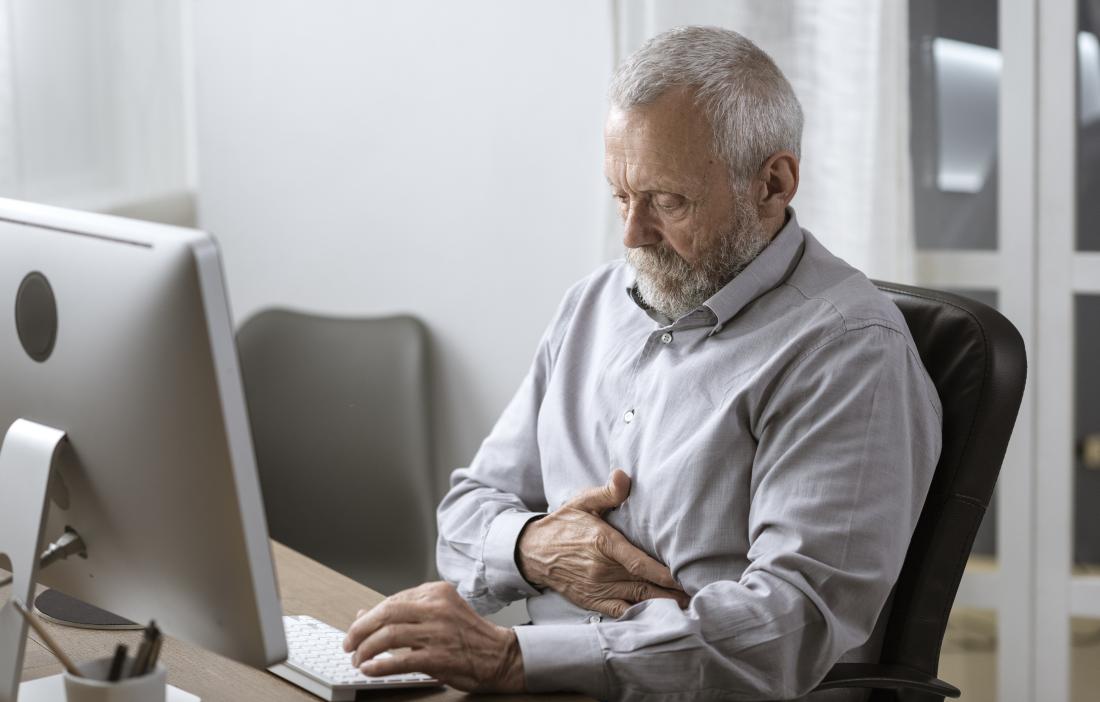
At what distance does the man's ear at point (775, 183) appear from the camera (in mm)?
1607

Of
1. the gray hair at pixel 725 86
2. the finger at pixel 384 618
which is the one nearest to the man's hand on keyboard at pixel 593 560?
the finger at pixel 384 618

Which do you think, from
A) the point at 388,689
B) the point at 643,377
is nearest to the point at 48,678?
the point at 388,689

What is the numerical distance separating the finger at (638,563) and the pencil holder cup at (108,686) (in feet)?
2.13

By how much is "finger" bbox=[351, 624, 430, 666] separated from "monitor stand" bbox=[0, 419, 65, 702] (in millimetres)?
314

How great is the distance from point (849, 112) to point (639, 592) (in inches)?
48.3

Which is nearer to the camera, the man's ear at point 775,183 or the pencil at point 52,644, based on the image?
the pencil at point 52,644

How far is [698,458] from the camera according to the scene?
1503mm

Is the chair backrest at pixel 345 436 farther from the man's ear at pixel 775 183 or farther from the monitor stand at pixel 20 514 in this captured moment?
the monitor stand at pixel 20 514

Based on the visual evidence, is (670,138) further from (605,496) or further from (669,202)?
(605,496)

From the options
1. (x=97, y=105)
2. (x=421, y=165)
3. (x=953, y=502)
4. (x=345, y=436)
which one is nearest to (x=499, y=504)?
(x=953, y=502)

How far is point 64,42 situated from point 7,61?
182 millimetres

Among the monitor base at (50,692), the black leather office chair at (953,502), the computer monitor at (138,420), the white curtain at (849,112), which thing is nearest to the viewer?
the computer monitor at (138,420)

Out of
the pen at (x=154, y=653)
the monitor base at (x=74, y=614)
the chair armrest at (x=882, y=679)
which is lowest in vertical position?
the chair armrest at (x=882, y=679)

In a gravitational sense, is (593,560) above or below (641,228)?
below
